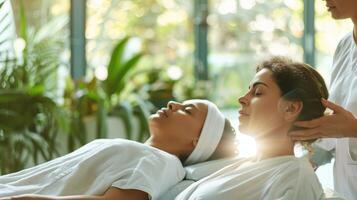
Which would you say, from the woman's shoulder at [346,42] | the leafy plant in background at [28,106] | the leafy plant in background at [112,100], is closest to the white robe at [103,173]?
the woman's shoulder at [346,42]

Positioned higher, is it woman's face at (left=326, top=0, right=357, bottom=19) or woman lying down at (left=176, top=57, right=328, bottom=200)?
woman's face at (left=326, top=0, right=357, bottom=19)

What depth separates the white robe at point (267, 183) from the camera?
6.34 feet

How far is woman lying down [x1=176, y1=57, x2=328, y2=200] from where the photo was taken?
6.46 feet

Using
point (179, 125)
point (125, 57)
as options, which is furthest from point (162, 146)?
point (125, 57)

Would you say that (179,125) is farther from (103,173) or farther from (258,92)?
(258,92)

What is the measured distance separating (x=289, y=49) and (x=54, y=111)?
1722mm

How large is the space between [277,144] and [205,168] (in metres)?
0.39

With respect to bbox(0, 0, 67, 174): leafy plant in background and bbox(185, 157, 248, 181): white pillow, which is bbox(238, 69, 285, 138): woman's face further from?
bbox(0, 0, 67, 174): leafy plant in background

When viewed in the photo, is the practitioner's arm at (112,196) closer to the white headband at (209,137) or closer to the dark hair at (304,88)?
the white headband at (209,137)

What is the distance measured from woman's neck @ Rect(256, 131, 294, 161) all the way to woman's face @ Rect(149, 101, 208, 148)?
48cm

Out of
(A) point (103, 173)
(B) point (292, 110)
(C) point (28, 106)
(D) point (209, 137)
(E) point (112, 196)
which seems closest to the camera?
(B) point (292, 110)

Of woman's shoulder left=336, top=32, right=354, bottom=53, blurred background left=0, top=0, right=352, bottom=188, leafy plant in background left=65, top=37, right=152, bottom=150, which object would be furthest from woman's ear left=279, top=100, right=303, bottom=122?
leafy plant in background left=65, top=37, right=152, bottom=150

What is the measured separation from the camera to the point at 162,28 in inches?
192

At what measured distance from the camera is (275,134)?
2068mm
